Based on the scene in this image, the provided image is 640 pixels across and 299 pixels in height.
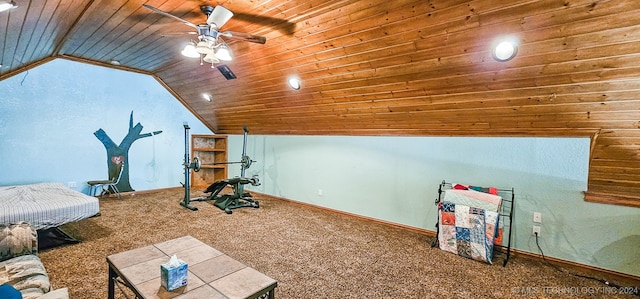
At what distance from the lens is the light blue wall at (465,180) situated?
2.86m

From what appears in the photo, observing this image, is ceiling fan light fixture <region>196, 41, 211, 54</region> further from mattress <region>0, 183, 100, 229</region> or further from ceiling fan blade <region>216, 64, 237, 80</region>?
mattress <region>0, 183, 100, 229</region>

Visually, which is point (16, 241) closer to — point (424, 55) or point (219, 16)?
point (219, 16)

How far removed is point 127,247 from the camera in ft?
10.3

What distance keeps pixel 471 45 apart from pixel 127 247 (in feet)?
13.0

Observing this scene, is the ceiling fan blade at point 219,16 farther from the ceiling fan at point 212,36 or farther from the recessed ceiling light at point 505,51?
the recessed ceiling light at point 505,51

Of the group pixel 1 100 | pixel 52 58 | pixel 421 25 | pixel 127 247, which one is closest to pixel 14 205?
pixel 127 247

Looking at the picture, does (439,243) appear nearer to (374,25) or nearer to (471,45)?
(471,45)

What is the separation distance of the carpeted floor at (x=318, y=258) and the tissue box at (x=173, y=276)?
96 centimetres

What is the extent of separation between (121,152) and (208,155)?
1792 millimetres

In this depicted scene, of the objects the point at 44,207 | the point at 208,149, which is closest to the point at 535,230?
the point at 44,207

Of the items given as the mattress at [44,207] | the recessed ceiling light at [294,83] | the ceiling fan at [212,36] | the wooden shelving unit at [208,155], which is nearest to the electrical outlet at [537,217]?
the recessed ceiling light at [294,83]

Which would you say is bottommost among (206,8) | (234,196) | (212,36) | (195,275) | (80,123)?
(234,196)

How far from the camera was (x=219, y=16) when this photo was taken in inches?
91.7

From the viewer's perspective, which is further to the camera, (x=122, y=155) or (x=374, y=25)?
(x=122, y=155)
